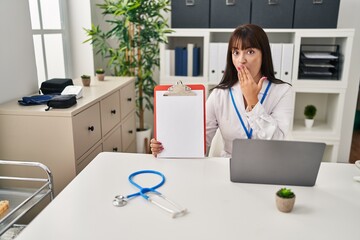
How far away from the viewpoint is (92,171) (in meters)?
1.30

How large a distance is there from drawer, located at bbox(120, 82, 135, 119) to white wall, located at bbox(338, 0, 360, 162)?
2.07 meters

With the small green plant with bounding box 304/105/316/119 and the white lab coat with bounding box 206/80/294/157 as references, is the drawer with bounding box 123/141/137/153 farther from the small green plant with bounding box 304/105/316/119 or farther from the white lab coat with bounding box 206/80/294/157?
the small green plant with bounding box 304/105/316/119

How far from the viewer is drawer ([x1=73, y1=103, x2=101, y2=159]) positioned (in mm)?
1821

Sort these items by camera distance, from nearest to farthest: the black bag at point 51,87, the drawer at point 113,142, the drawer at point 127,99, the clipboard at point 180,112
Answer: the clipboard at point 180,112 → the black bag at point 51,87 → the drawer at point 113,142 → the drawer at point 127,99

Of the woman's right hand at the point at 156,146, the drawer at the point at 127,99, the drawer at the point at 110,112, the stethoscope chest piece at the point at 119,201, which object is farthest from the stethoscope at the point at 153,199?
the drawer at the point at 127,99

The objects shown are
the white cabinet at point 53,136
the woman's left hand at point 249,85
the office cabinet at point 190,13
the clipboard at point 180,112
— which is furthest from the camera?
the office cabinet at point 190,13

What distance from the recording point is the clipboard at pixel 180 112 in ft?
4.37

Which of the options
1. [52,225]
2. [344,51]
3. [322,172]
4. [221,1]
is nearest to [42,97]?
[52,225]

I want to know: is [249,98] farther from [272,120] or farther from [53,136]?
[53,136]

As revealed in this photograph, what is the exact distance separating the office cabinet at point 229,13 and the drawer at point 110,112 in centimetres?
123

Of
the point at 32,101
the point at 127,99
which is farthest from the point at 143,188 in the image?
the point at 127,99

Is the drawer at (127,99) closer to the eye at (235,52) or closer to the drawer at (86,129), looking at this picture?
the drawer at (86,129)

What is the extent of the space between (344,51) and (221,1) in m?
1.18

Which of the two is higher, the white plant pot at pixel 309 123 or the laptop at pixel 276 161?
the laptop at pixel 276 161
